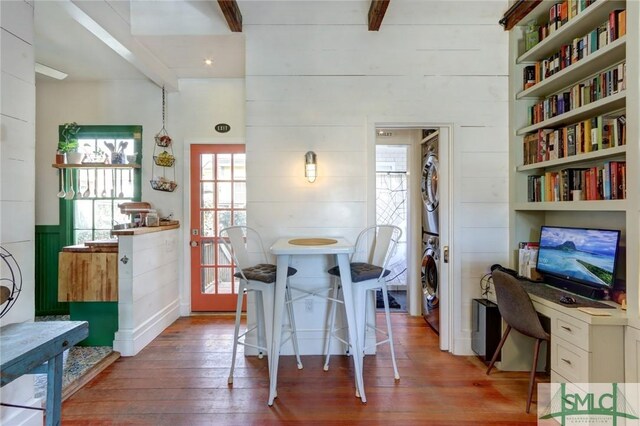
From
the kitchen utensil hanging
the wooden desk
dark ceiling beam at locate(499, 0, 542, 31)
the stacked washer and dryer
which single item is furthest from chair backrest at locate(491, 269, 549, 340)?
the kitchen utensil hanging

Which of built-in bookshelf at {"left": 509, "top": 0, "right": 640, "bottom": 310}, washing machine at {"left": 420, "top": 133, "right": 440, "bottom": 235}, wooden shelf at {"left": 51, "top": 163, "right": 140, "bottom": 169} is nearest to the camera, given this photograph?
built-in bookshelf at {"left": 509, "top": 0, "right": 640, "bottom": 310}

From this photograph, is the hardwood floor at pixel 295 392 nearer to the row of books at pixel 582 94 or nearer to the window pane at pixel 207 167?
the window pane at pixel 207 167

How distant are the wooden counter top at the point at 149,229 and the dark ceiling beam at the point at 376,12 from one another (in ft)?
9.05

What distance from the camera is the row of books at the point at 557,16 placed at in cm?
219

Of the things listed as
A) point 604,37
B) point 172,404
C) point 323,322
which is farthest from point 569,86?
point 172,404

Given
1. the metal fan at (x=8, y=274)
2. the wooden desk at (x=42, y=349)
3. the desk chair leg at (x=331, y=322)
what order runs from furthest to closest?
the desk chair leg at (x=331, y=322) < the metal fan at (x=8, y=274) < the wooden desk at (x=42, y=349)

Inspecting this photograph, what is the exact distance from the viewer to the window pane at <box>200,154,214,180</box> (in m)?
3.91

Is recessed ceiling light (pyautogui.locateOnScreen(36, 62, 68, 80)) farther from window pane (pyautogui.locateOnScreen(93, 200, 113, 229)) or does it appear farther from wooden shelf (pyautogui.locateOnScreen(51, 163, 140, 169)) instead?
window pane (pyautogui.locateOnScreen(93, 200, 113, 229))

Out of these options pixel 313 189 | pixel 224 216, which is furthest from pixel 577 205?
pixel 224 216

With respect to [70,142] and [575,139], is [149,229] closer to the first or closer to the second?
[70,142]

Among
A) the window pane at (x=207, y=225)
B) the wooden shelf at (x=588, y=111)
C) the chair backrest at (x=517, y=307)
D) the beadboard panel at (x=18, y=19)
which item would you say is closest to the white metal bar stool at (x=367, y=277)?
the chair backrest at (x=517, y=307)

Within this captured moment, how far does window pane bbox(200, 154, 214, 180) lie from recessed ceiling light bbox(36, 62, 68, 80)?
1.66 metres

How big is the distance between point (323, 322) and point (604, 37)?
111 inches

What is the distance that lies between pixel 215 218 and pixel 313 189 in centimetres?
162
